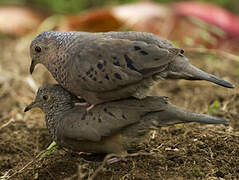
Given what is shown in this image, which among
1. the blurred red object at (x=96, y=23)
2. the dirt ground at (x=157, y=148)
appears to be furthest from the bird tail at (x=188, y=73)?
the blurred red object at (x=96, y=23)

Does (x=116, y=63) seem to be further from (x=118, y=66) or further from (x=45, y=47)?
(x=45, y=47)

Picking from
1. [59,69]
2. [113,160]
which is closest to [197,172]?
[113,160]

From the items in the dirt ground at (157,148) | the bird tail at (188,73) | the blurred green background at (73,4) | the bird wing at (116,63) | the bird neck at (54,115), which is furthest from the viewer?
the blurred green background at (73,4)

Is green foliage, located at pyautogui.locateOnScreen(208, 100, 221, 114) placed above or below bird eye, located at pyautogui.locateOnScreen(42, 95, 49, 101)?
below

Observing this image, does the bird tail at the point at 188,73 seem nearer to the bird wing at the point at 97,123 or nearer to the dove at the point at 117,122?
the dove at the point at 117,122

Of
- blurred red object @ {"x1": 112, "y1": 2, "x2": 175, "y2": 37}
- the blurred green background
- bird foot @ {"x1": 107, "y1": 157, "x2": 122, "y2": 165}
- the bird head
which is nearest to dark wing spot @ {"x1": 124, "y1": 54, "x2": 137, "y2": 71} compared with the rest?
the bird head

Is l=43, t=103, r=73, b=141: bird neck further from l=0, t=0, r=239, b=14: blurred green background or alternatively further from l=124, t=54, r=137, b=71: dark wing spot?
l=0, t=0, r=239, b=14: blurred green background
